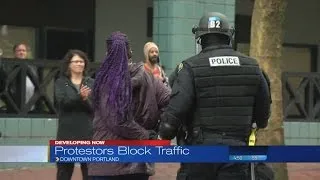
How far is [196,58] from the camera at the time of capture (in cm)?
479

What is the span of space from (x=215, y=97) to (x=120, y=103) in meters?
0.87

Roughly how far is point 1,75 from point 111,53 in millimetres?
6100

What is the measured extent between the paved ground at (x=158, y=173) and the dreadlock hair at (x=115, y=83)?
5.10 meters

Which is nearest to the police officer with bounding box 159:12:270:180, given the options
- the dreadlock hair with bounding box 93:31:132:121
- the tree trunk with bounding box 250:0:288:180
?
the dreadlock hair with bounding box 93:31:132:121

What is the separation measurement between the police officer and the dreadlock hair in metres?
0.56

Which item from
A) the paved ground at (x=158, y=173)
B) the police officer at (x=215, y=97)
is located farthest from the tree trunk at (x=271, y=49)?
the police officer at (x=215, y=97)

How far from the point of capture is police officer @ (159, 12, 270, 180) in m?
4.72

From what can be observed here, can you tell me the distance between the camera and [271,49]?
8.59 metres

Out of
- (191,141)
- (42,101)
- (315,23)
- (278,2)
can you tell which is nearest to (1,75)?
(42,101)

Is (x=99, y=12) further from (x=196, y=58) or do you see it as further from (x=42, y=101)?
(x=196, y=58)

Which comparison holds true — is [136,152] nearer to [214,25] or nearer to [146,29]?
[214,25]

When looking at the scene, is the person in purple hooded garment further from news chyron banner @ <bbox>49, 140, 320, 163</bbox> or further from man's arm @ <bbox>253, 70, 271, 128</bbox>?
man's arm @ <bbox>253, 70, 271, 128</bbox>

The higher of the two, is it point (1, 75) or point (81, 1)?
point (81, 1)

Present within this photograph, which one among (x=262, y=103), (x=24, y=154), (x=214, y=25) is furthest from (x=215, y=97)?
(x=24, y=154)
